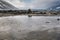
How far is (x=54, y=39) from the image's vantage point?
18.3 metres

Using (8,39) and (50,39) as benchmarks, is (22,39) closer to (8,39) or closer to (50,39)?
(8,39)

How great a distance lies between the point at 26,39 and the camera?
18578mm

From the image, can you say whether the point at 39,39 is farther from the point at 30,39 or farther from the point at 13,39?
the point at 13,39

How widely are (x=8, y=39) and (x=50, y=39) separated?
253 inches

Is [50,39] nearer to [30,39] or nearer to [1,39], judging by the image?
[30,39]

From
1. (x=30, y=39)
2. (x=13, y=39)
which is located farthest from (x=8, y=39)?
(x=30, y=39)

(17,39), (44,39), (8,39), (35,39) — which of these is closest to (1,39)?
(8,39)

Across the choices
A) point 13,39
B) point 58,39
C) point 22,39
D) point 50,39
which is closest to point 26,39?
point 22,39

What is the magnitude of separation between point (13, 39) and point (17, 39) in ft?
1.98

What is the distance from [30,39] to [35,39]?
76 centimetres

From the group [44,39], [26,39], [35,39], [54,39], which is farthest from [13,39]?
[54,39]

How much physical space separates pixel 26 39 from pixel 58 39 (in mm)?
4816

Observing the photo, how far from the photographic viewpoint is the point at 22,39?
1856 cm

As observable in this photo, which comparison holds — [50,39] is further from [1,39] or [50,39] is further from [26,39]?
[1,39]
